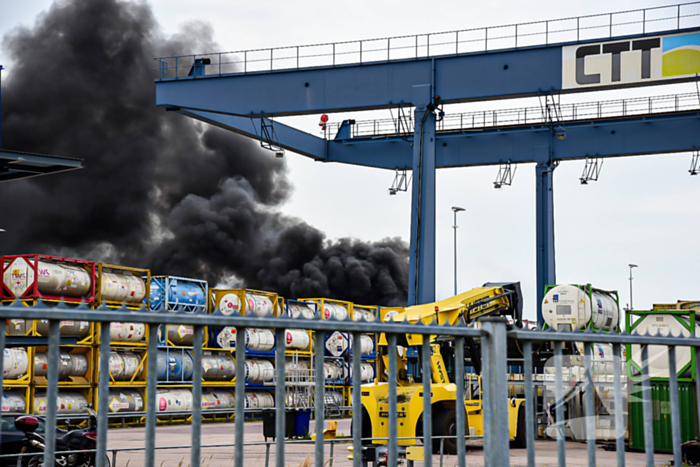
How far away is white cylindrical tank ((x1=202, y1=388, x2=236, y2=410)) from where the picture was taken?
26000 mm

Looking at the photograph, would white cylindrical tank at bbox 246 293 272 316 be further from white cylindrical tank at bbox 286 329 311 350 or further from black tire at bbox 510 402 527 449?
black tire at bbox 510 402 527 449

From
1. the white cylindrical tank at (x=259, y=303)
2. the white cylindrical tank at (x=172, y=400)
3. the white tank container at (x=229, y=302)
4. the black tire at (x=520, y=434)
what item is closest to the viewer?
the black tire at (x=520, y=434)

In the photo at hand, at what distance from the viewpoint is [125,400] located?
2348 cm

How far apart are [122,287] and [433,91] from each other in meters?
11.7

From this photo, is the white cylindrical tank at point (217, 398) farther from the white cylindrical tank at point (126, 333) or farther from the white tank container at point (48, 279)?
the white tank container at point (48, 279)

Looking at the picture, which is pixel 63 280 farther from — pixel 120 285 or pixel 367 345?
pixel 367 345

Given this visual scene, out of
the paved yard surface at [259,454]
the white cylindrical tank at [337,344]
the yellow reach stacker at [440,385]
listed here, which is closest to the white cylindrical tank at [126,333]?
the paved yard surface at [259,454]

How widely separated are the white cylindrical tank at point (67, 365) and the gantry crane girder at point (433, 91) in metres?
8.73

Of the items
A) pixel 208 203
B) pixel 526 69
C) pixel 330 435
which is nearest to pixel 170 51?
pixel 208 203

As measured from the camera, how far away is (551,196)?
30.4 meters

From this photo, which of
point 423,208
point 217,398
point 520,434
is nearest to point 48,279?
point 217,398

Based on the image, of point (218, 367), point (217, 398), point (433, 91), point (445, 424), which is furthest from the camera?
point (218, 367)

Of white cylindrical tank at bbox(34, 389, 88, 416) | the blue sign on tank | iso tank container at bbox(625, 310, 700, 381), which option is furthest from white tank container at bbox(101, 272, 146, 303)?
iso tank container at bbox(625, 310, 700, 381)

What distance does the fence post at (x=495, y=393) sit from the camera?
13.5 feet
